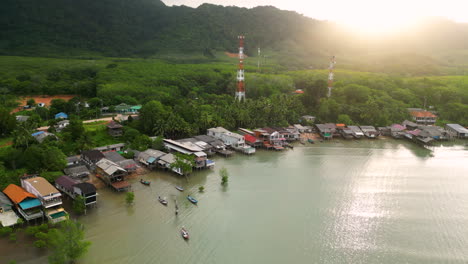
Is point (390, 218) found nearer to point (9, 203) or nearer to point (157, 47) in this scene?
point (9, 203)

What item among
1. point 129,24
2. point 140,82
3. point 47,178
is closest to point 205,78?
point 140,82

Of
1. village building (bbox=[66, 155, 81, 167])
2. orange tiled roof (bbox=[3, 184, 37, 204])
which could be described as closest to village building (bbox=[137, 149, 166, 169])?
village building (bbox=[66, 155, 81, 167])

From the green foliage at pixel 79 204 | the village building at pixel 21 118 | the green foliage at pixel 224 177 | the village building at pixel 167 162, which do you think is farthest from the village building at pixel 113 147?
the village building at pixel 21 118

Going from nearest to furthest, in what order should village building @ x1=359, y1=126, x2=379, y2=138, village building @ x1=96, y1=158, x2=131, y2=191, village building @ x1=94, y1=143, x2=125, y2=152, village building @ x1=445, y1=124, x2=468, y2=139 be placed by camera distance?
village building @ x1=96, y1=158, x2=131, y2=191 → village building @ x1=94, y1=143, x2=125, y2=152 → village building @ x1=359, y1=126, x2=379, y2=138 → village building @ x1=445, y1=124, x2=468, y2=139

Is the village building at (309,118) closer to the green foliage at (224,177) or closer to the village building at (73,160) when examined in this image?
the green foliage at (224,177)

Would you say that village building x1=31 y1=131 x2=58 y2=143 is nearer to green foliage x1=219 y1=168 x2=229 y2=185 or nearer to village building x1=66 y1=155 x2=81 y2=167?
village building x1=66 y1=155 x2=81 y2=167
